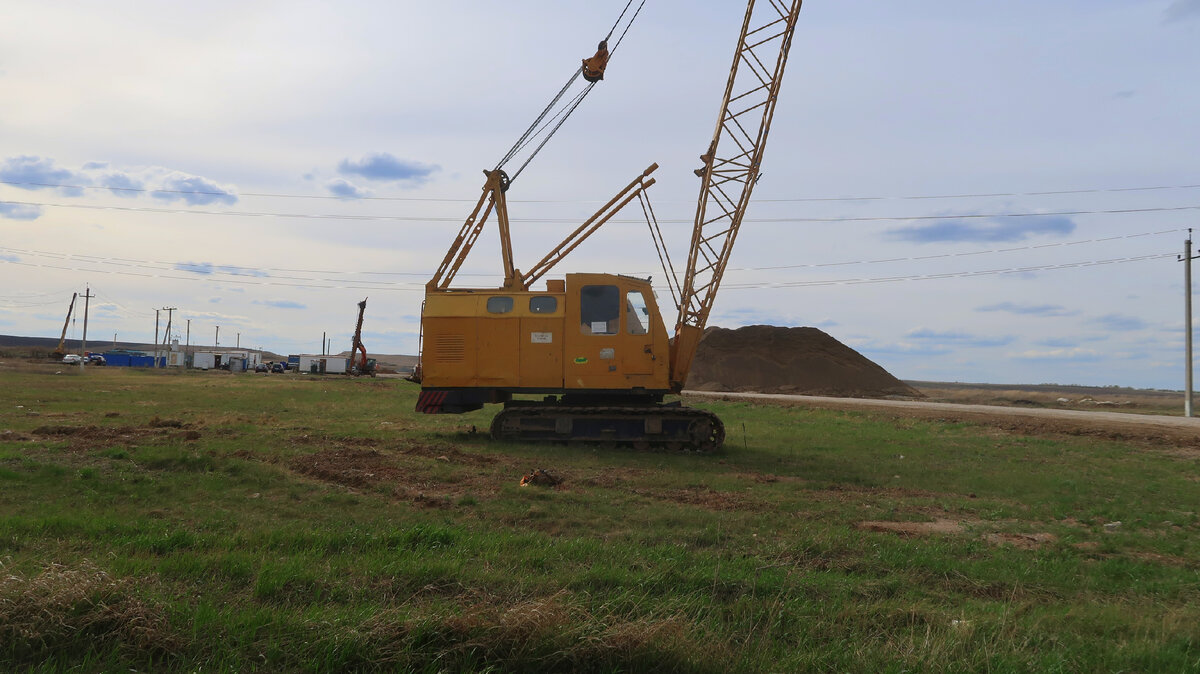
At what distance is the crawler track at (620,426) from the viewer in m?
16.7

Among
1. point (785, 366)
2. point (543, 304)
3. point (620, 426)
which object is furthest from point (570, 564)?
point (785, 366)

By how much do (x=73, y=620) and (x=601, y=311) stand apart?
12.9 m

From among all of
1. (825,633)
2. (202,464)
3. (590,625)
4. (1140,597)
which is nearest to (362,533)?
(590,625)

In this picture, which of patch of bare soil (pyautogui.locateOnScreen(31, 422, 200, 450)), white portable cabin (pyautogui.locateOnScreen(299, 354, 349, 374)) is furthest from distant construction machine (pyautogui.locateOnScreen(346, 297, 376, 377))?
patch of bare soil (pyautogui.locateOnScreen(31, 422, 200, 450))

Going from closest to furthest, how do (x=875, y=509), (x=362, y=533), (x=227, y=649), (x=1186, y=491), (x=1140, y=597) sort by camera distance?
(x=227, y=649)
(x=1140, y=597)
(x=362, y=533)
(x=875, y=509)
(x=1186, y=491)

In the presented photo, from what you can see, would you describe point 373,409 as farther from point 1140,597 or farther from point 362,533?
point 1140,597

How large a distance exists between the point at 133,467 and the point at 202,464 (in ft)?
2.75

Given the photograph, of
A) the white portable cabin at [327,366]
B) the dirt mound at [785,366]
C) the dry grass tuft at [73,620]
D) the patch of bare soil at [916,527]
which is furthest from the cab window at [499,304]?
the white portable cabin at [327,366]

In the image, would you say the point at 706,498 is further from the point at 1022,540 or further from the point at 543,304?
the point at 543,304

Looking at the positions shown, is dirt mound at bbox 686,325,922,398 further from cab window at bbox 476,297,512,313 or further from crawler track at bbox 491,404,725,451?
cab window at bbox 476,297,512,313

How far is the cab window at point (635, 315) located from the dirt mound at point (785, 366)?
39.1 meters

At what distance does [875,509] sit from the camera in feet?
33.1

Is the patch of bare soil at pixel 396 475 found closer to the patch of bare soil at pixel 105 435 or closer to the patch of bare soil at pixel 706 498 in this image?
the patch of bare soil at pixel 706 498

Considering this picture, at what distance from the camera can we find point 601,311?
1683cm
